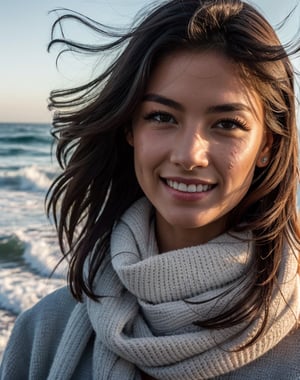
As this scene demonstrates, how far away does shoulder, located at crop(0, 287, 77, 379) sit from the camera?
226 centimetres

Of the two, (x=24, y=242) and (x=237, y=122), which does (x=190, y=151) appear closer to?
(x=237, y=122)

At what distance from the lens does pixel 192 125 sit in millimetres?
1805

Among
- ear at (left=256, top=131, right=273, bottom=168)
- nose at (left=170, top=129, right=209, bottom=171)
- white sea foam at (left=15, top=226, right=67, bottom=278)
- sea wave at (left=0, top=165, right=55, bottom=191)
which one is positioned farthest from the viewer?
sea wave at (left=0, top=165, right=55, bottom=191)

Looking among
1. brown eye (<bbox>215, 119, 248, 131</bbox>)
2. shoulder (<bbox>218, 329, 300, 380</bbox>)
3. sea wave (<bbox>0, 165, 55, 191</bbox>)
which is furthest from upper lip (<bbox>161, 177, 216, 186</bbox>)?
sea wave (<bbox>0, 165, 55, 191</bbox>)

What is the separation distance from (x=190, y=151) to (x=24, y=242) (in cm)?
559

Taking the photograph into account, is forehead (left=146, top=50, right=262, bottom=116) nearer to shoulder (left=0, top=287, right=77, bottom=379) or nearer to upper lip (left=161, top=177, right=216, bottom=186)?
upper lip (left=161, top=177, right=216, bottom=186)

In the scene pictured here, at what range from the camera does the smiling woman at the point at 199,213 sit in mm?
1807

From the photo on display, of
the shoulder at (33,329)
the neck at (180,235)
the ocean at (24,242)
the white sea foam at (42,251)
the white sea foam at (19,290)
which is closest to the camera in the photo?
the neck at (180,235)

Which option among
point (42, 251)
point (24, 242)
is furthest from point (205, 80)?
point (24, 242)

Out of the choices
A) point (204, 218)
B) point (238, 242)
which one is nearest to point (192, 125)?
point (204, 218)

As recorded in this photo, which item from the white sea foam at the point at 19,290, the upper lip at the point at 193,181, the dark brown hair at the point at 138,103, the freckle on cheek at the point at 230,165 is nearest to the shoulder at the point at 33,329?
the dark brown hair at the point at 138,103

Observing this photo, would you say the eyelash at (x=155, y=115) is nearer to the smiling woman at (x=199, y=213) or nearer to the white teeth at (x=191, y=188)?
the smiling woman at (x=199, y=213)

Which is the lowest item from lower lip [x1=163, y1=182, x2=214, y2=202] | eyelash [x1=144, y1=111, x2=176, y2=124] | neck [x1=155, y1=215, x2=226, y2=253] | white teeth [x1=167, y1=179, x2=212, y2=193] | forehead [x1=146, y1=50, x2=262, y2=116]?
neck [x1=155, y1=215, x2=226, y2=253]

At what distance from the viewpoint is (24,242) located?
Answer: 280 inches
